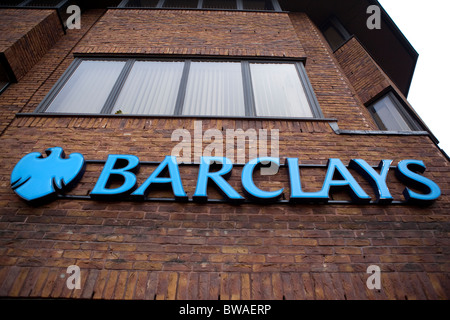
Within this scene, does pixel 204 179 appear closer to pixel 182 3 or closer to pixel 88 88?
pixel 88 88

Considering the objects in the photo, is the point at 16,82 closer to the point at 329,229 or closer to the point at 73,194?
the point at 73,194

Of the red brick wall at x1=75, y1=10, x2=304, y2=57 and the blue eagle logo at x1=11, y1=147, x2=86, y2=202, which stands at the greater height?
the red brick wall at x1=75, y1=10, x2=304, y2=57

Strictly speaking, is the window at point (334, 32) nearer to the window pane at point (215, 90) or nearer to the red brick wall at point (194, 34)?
the red brick wall at point (194, 34)

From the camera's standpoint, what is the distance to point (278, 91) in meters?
4.40

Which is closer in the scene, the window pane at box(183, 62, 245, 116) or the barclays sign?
the barclays sign

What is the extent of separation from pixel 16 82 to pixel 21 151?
2.28 metres

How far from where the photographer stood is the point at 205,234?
260 centimetres

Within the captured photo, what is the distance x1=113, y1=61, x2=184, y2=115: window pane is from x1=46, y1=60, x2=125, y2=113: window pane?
0.31 metres

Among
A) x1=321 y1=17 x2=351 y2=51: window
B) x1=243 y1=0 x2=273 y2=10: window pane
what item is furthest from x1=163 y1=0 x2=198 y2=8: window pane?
x1=321 y1=17 x2=351 y2=51: window

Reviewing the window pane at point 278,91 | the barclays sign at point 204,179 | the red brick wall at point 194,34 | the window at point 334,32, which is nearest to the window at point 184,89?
the window pane at point 278,91

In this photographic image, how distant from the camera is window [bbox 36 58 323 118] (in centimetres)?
405

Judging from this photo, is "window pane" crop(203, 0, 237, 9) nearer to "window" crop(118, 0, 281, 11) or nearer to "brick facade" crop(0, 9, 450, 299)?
"window" crop(118, 0, 281, 11)

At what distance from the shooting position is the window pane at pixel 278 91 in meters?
4.09

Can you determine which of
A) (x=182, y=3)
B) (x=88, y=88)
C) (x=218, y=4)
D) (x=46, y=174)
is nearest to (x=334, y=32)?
(x=218, y=4)
